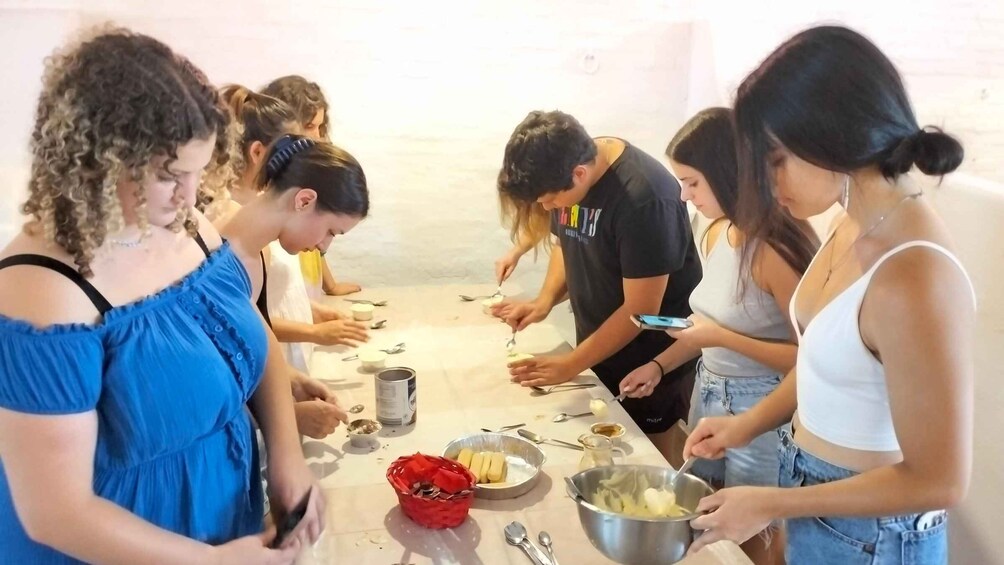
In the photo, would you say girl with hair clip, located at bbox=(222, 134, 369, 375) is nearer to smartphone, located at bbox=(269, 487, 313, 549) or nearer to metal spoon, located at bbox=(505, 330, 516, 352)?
smartphone, located at bbox=(269, 487, 313, 549)

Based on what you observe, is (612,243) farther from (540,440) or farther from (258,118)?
(258,118)

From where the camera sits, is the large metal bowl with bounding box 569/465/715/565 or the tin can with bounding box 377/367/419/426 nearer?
the large metal bowl with bounding box 569/465/715/565

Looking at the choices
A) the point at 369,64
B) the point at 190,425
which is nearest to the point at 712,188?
the point at 190,425

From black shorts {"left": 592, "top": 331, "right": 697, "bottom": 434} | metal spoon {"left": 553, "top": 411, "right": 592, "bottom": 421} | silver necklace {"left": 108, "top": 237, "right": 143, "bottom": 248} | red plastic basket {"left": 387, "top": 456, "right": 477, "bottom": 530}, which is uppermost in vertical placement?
silver necklace {"left": 108, "top": 237, "right": 143, "bottom": 248}

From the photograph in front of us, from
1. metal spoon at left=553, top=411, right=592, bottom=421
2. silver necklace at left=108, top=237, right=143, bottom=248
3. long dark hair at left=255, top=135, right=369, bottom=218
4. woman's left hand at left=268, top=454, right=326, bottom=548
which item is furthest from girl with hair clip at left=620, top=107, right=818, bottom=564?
silver necklace at left=108, top=237, right=143, bottom=248

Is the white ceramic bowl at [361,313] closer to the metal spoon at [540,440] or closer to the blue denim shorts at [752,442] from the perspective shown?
the metal spoon at [540,440]

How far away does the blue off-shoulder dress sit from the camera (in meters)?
0.91

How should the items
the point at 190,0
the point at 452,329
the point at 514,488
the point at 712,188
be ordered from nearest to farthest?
the point at 514,488 → the point at 712,188 → the point at 452,329 → the point at 190,0

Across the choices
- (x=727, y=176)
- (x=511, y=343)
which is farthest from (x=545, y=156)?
(x=511, y=343)

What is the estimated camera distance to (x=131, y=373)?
99cm

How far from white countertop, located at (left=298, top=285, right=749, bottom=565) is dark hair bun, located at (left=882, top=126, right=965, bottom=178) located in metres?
0.73

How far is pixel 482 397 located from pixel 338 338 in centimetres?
45

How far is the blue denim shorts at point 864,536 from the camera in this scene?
1152 millimetres

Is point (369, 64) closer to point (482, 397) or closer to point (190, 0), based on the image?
point (190, 0)
